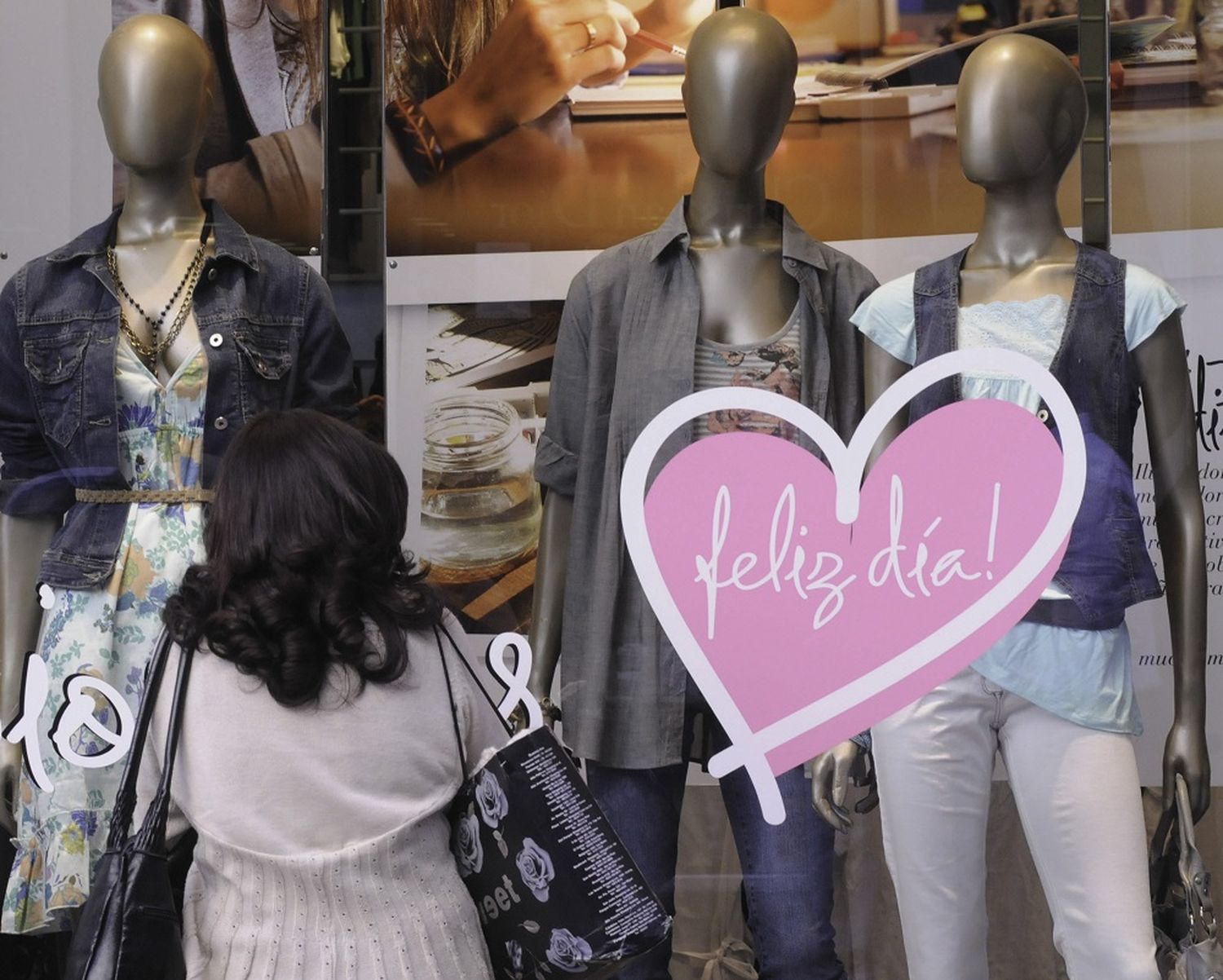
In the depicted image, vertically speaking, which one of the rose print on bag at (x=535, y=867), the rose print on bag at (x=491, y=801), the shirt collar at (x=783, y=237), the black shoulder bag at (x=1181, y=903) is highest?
the shirt collar at (x=783, y=237)

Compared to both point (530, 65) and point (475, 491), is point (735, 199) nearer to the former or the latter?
Answer: point (530, 65)

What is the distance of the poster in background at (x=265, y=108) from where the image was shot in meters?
2.72

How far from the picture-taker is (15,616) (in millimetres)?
2621

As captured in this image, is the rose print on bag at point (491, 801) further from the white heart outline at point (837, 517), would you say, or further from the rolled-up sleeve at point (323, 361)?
the rolled-up sleeve at point (323, 361)

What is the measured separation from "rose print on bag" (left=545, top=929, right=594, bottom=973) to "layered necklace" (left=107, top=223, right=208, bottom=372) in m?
1.15

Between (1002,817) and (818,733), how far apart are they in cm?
31

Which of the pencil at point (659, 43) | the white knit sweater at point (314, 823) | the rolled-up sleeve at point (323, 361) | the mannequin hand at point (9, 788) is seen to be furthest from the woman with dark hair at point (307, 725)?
the pencil at point (659, 43)

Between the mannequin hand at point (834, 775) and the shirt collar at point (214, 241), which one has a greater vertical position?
the shirt collar at point (214, 241)

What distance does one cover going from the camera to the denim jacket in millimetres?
2539

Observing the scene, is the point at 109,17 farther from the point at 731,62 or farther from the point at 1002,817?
the point at 1002,817

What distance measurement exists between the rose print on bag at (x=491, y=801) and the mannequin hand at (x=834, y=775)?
2.38ft

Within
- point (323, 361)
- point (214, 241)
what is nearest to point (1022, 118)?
point (323, 361)

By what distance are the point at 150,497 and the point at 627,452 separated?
2.49ft

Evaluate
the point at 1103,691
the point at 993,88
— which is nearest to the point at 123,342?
the point at 993,88
